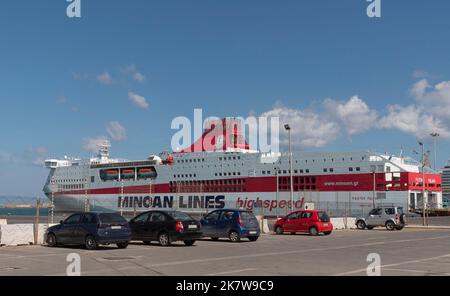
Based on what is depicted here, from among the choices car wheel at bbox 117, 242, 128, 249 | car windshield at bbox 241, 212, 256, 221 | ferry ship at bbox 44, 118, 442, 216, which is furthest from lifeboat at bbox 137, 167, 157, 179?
car wheel at bbox 117, 242, 128, 249

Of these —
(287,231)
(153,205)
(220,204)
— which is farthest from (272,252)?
(153,205)

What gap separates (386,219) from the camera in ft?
117

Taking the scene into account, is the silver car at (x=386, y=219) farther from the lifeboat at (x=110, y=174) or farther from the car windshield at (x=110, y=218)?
the lifeboat at (x=110, y=174)

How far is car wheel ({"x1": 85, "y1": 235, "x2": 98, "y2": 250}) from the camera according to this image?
1759 centimetres

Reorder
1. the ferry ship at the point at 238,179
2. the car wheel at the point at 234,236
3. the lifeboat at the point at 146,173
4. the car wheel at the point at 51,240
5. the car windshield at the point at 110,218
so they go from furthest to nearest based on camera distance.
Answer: the lifeboat at the point at 146,173 < the ferry ship at the point at 238,179 < the car wheel at the point at 234,236 < the car wheel at the point at 51,240 < the car windshield at the point at 110,218

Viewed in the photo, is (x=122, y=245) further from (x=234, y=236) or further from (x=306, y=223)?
(x=306, y=223)

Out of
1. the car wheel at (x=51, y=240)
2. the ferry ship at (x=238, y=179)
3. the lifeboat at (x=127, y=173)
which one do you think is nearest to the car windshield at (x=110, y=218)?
the car wheel at (x=51, y=240)

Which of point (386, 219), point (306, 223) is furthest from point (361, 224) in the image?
point (306, 223)

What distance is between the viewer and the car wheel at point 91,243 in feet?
57.7

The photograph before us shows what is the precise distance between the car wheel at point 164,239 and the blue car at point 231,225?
3.89m

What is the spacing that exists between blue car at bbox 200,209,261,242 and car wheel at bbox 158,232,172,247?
153 inches

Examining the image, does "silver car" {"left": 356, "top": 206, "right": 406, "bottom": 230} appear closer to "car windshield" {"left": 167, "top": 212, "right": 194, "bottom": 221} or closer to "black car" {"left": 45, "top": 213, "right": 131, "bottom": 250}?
"car windshield" {"left": 167, "top": 212, "right": 194, "bottom": 221}
